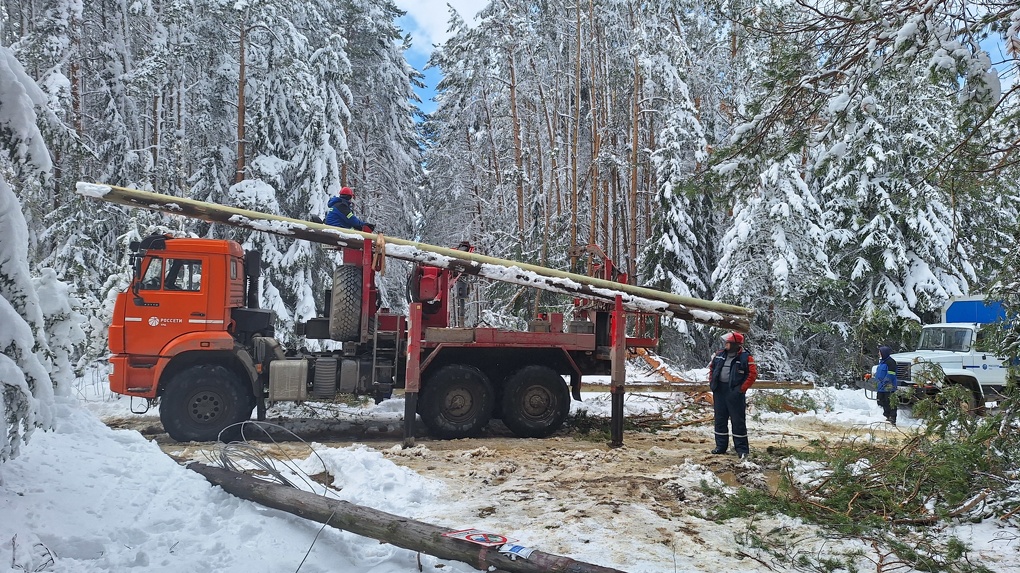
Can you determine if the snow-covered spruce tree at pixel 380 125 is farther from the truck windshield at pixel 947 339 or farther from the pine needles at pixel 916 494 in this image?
the pine needles at pixel 916 494

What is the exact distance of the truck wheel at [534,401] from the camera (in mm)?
9242

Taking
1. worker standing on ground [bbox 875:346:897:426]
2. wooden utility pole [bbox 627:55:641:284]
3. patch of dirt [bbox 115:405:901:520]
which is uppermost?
wooden utility pole [bbox 627:55:641:284]

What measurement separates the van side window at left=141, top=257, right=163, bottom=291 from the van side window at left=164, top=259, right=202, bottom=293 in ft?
0.38

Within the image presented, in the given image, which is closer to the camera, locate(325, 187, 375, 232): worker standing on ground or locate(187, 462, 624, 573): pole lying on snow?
locate(187, 462, 624, 573): pole lying on snow

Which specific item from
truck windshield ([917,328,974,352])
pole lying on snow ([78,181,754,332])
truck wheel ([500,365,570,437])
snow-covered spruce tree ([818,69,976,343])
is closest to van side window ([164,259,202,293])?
pole lying on snow ([78,181,754,332])

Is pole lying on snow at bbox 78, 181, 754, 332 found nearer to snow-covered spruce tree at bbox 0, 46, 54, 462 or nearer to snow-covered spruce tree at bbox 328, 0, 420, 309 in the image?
snow-covered spruce tree at bbox 0, 46, 54, 462

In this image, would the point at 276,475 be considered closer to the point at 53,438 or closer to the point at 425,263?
the point at 53,438

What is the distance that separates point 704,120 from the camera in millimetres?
21344

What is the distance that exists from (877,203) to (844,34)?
14.7 meters

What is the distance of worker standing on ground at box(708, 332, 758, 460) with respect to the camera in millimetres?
7973

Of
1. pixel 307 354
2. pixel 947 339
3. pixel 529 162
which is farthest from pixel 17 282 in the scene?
pixel 529 162

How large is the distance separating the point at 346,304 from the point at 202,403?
2303 mm

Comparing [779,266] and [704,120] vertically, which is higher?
[704,120]

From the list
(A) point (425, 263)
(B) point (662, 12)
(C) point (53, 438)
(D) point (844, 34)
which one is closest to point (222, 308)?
(A) point (425, 263)
